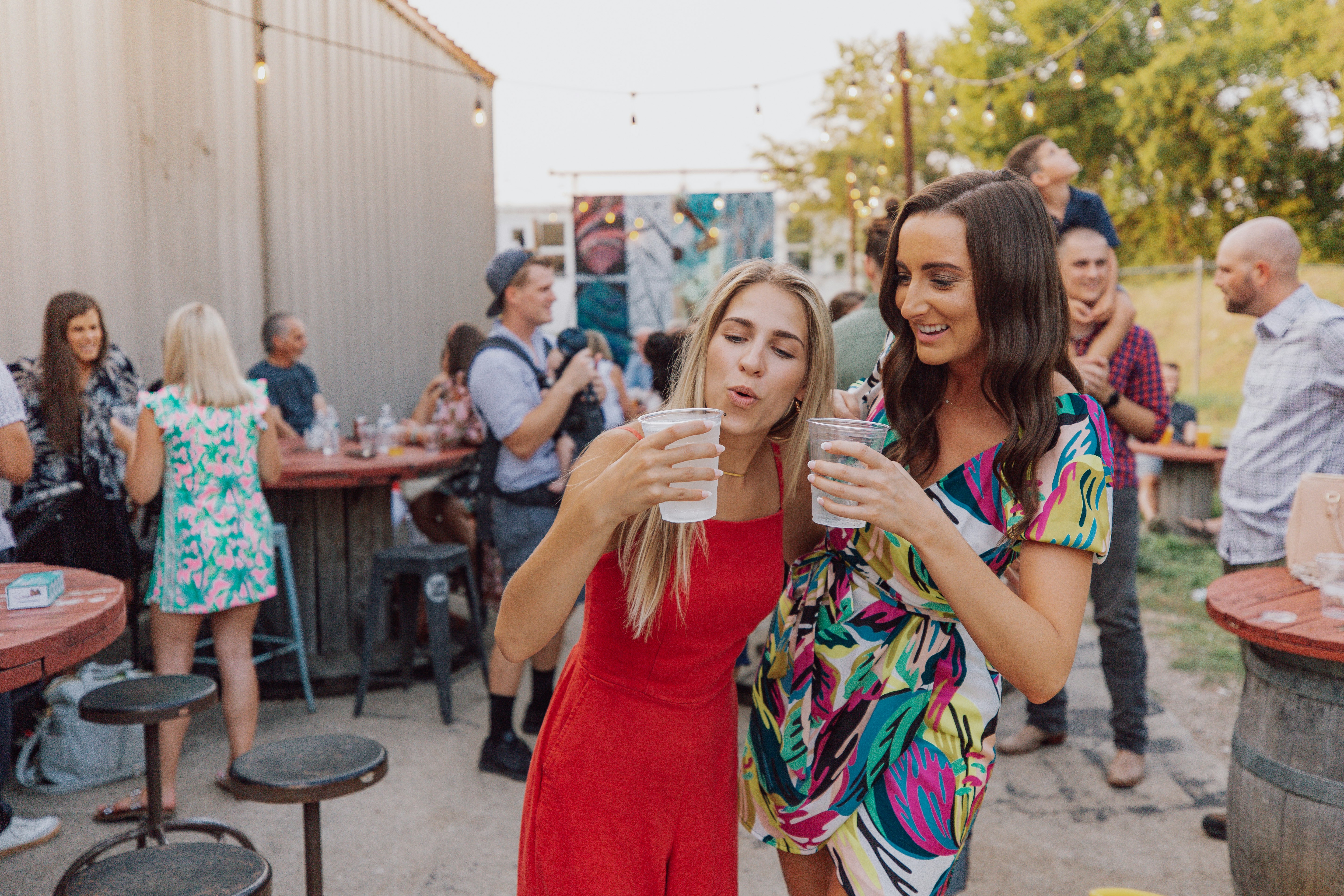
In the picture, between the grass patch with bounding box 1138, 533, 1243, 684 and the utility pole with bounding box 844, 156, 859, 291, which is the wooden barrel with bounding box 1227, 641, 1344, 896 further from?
the utility pole with bounding box 844, 156, 859, 291

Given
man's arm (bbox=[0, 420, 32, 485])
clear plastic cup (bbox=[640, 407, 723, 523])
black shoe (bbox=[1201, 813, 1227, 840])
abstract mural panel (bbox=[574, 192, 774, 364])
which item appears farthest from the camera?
abstract mural panel (bbox=[574, 192, 774, 364])

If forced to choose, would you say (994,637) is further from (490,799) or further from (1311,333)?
(490,799)

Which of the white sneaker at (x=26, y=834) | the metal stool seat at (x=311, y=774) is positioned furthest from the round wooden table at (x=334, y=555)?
the metal stool seat at (x=311, y=774)

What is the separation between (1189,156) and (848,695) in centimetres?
2245

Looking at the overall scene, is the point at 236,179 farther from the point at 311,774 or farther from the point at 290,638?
the point at 311,774

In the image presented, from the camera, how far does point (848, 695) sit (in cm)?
170

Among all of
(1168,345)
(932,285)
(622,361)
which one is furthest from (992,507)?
(1168,345)

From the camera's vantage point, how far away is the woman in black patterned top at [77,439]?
416cm

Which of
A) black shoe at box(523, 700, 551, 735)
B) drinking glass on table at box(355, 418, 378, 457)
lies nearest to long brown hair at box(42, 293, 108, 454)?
drinking glass on table at box(355, 418, 378, 457)

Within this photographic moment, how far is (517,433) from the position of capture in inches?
153

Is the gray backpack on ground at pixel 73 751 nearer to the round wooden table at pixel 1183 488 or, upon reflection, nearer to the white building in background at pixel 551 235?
the round wooden table at pixel 1183 488

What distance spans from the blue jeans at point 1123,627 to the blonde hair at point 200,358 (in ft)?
11.4

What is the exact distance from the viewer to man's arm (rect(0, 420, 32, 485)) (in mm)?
3123

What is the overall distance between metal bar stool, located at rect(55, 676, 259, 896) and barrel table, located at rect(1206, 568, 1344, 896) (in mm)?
2834
